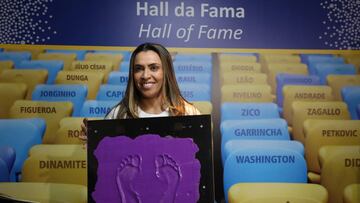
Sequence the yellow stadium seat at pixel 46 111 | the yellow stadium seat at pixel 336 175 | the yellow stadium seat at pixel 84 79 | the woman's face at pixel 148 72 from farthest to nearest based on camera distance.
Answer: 1. the yellow stadium seat at pixel 84 79
2. the yellow stadium seat at pixel 46 111
3. the yellow stadium seat at pixel 336 175
4. the woman's face at pixel 148 72

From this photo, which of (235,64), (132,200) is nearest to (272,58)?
(235,64)

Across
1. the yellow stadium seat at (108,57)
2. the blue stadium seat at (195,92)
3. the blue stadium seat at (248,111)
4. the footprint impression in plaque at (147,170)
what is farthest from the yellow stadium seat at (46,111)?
the footprint impression in plaque at (147,170)

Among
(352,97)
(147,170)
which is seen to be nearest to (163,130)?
(147,170)

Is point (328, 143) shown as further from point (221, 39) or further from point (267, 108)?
point (221, 39)

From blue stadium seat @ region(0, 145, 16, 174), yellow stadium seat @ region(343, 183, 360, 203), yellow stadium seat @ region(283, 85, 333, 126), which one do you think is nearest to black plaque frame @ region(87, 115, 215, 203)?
yellow stadium seat @ region(343, 183, 360, 203)

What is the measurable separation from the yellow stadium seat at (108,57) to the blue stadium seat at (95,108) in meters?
0.28

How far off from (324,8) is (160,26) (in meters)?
1.23

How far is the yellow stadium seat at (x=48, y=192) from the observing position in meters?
2.14

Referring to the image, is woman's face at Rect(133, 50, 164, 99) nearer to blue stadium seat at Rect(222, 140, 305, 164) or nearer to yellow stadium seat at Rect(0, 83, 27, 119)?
blue stadium seat at Rect(222, 140, 305, 164)

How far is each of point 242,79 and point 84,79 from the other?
1.19 m

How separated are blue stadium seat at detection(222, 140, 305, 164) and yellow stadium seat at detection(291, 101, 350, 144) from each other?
263mm

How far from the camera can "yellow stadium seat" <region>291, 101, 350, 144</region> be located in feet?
9.73

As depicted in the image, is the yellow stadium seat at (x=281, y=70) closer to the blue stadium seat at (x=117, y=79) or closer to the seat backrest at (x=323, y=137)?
the seat backrest at (x=323, y=137)

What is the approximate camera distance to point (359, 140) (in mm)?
2854
